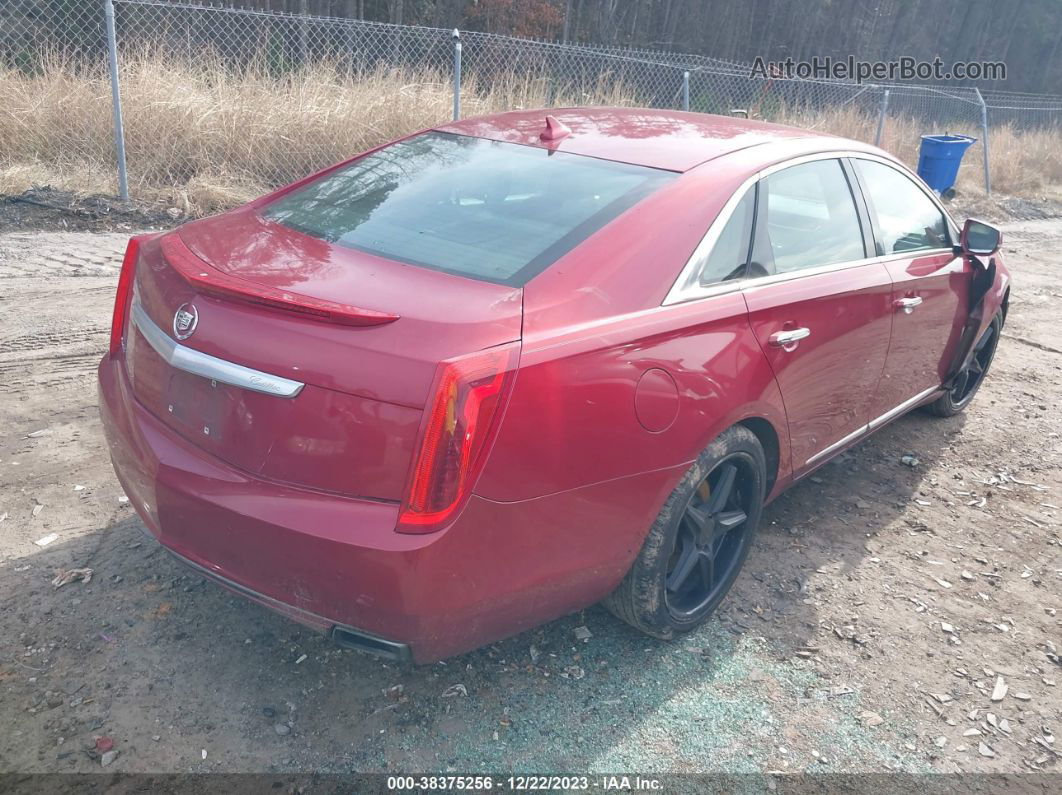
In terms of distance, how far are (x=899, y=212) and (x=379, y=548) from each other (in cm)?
314

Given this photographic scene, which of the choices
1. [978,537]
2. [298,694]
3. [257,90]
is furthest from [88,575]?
[257,90]

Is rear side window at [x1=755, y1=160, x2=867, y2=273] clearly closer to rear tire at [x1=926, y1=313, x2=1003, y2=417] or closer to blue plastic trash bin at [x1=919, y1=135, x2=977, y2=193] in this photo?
rear tire at [x1=926, y1=313, x2=1003, y2=417]

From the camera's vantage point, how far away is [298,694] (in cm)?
272

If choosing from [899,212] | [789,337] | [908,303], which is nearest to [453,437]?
[789,337]

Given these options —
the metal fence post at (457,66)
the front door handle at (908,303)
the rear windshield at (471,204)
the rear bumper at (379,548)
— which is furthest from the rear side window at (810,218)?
the metal fence post at (457,66)

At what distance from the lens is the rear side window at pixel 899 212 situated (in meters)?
3.99

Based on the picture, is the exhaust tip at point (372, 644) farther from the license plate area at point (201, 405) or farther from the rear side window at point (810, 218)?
the rear side window at point (810, 218)

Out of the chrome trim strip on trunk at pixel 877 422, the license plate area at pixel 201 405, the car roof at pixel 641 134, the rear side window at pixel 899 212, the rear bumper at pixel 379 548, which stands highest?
the car roof at pixel 641 134

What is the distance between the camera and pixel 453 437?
2.17m

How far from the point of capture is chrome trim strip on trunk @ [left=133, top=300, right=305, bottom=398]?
7.40ft

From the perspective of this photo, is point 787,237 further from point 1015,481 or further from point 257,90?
point 257,90

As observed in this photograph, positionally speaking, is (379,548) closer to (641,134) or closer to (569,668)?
(569,668)

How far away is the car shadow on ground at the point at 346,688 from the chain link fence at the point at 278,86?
6118 mm

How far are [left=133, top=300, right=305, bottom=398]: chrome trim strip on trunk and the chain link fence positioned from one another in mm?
6453
